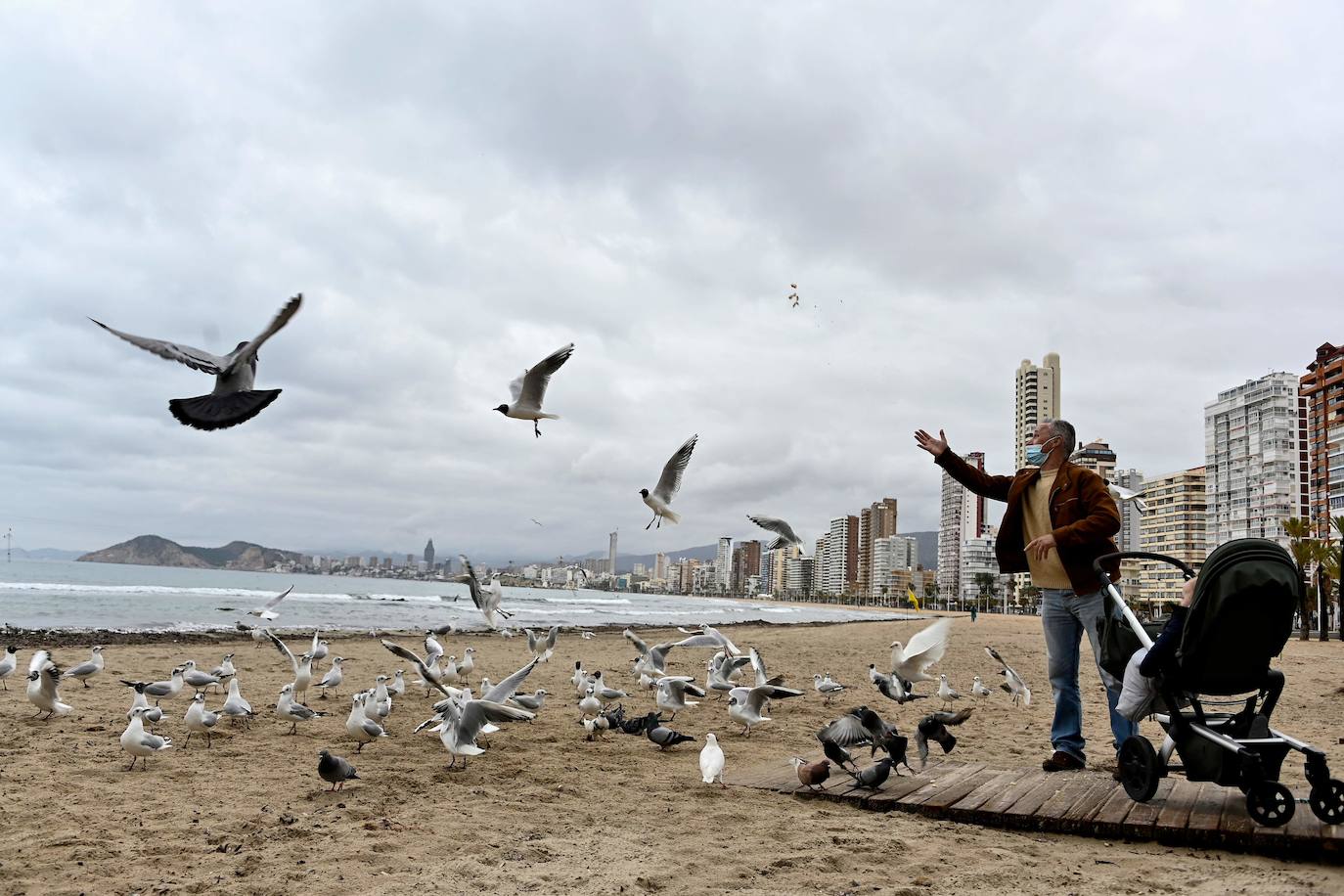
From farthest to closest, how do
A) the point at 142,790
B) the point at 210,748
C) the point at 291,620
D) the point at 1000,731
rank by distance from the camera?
the point at 291,620 → the point at 1000,731 → the point at 210,748 → the point at 142,790

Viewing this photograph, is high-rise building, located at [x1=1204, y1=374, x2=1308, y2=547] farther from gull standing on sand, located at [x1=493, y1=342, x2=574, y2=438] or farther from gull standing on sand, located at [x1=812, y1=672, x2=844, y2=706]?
gull standing on sand, located at [x1=493, y1=342, x2=574, y2=438]

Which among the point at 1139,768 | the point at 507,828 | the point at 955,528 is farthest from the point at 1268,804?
the point at 955,528

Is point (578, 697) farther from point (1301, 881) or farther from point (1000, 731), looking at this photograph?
point (1301, 881)

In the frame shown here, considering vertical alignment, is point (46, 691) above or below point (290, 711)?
above

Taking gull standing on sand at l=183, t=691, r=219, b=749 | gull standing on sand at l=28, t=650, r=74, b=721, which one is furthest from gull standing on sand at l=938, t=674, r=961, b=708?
gull standing on sand at l=28, t=650, r=74, b=721

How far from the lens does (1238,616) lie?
4.18m

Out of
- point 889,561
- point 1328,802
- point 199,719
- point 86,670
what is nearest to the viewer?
point 1328,802

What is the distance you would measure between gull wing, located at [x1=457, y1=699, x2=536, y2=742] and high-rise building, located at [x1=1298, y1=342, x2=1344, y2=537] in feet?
239

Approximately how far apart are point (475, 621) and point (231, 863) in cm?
3493

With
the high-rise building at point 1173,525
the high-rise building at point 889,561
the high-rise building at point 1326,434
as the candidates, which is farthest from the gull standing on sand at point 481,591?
the high-rise building at point 889,561

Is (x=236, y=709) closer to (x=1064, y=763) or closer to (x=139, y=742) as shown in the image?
(x=139, y=742)

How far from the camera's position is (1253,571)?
4.13 m

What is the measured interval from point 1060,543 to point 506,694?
15.6ft

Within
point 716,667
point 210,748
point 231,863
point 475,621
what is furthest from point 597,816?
point 475,621
